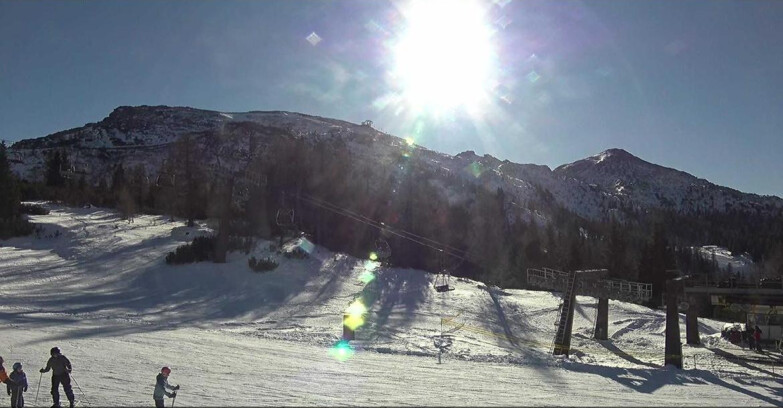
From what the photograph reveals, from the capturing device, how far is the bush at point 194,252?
36.5m

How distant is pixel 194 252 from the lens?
37.2m

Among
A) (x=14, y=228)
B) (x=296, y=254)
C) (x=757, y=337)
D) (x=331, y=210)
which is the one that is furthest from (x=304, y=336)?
(x=14, y=228)

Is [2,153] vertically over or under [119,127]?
under

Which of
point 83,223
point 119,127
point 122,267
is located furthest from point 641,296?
point 119,127

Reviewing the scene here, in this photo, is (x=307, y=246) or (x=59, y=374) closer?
(x=59, y=374)

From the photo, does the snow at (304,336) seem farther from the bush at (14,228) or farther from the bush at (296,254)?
the bush at (14,228)

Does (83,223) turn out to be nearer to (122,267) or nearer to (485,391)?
(122,267)

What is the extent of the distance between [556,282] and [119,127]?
192 metres

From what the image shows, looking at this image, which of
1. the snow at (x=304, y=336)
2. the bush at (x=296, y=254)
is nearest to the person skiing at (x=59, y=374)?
the snow at (x=304, y=336)

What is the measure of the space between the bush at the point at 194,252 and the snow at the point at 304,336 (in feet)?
3.54

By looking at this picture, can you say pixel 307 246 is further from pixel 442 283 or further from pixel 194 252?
pixel 442 283

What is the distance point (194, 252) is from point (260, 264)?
194 inches

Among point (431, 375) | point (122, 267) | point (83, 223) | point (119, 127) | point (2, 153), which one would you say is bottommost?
point (431, 375)

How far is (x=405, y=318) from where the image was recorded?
1171 inches
